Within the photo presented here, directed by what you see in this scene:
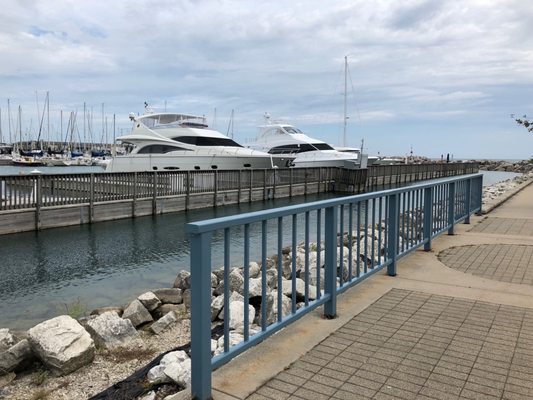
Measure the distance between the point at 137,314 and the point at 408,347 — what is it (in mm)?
4085

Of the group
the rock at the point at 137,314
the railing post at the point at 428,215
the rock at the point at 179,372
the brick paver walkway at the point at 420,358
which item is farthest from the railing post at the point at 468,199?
the rock at the point at 179,372

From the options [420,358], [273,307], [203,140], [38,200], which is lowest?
[273,307]

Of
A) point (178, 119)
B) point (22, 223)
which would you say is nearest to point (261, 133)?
point (178, 119)

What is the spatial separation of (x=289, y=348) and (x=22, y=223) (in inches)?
557

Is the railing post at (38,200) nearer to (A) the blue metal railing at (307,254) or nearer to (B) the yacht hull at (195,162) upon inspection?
(A) the blue metal railing at (307,254)

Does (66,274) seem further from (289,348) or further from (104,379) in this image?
(289,348)

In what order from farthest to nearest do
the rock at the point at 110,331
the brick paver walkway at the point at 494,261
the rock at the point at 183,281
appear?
the rock at the point at 183,281 < the brick paver walkway at the point at 494,261 < the rock at the point at 110,331

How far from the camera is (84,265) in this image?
37.9 ft

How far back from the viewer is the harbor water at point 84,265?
8374mm

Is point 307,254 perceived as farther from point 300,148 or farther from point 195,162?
point 300,148

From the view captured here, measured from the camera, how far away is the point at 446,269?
632 centimetres

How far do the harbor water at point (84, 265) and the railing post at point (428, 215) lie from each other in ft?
16.6

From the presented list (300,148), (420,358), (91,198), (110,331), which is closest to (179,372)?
(420,358)

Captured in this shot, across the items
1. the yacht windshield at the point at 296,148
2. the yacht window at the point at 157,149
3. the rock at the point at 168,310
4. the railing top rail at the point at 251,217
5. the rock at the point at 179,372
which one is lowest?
the rock at the point at 168,310
